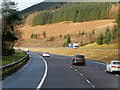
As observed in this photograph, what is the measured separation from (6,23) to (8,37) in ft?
15.0

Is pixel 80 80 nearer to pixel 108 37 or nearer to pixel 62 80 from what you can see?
pixel 62 80

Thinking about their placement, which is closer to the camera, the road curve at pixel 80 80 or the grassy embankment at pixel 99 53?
the road curve at pixel 80 80

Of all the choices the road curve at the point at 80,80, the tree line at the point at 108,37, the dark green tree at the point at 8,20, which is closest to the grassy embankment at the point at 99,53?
the dark green tree at the point at 8,20

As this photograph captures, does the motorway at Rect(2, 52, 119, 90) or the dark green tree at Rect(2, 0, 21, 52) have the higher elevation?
the dark green tree at Rect(2, 0, 21, 52)

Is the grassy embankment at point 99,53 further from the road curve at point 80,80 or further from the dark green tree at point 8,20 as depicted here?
the road curve at point 80,80

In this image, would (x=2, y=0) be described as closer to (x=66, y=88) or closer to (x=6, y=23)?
(x=6, y=23)

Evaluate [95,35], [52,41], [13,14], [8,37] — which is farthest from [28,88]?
[52,41]

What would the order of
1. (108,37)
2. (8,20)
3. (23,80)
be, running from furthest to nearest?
(108,37) < (8,20) < (23,80)

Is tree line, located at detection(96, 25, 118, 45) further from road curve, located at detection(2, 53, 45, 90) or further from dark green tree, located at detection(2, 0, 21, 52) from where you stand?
road curve, located at detection(2, 53, 45, 90)

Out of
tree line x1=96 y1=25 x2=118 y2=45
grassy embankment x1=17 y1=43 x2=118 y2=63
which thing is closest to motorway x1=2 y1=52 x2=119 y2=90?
grassy embankment x1=17 y1=43 x2=118 y2=63

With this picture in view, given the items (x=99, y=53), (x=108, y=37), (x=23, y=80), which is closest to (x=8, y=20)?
(x=99, y=53)

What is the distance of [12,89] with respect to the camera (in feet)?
43.2

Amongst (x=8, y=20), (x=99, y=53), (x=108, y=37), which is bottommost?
(x=99, y=53)

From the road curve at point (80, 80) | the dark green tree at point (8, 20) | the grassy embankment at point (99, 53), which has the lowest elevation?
the grassy embankment at point (99, 53)
